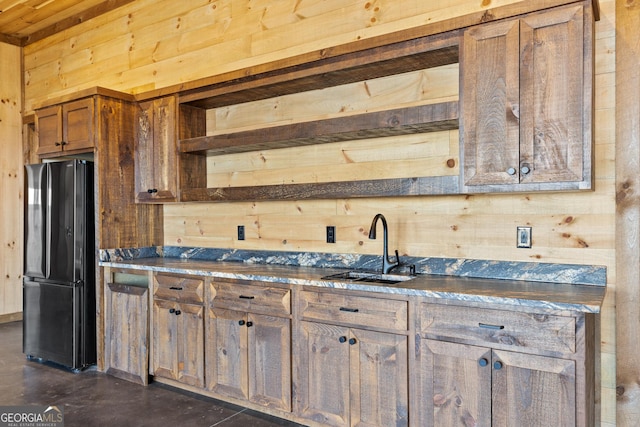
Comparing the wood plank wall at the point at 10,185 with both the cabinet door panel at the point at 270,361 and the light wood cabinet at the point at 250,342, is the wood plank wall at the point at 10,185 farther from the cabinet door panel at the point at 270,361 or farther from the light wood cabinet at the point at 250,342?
the cabinet door panel at the point at 270,361

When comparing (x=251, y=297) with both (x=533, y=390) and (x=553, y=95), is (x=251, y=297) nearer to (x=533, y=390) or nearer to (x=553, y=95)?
(x=533, y=390)

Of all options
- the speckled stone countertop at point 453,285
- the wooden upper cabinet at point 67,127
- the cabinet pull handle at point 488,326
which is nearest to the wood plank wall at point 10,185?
the wooden upper cabinet at point 67,127

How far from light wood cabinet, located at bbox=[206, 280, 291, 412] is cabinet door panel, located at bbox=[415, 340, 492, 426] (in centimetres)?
80

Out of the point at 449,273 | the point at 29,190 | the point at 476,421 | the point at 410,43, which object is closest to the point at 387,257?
the point at 449,273

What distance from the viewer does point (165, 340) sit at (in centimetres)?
328

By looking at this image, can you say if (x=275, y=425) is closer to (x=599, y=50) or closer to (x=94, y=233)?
(x=94, y=233)

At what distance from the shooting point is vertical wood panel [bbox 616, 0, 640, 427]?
2240 millimetres

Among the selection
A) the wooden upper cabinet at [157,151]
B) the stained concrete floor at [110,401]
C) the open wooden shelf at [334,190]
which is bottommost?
the stained concrete floor at [110,401]

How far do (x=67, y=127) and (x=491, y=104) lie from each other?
3.32 meters

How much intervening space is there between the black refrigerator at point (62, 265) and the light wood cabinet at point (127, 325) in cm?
20

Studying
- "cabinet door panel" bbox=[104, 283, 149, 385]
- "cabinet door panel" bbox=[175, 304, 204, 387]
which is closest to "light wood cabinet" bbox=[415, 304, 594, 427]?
"cabinet door panel" bbox=[175, 304, 204, 387]

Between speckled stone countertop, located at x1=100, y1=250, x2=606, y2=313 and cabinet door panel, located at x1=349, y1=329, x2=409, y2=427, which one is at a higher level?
speckled stone countertop, located at x1=100, y1=250, x2=606, y2=313

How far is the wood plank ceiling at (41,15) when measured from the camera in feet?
15.0

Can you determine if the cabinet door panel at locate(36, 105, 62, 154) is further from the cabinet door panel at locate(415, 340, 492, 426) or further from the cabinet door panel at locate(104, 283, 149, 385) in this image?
the cabinet door panel at locate(415, 340, 492, 426)
